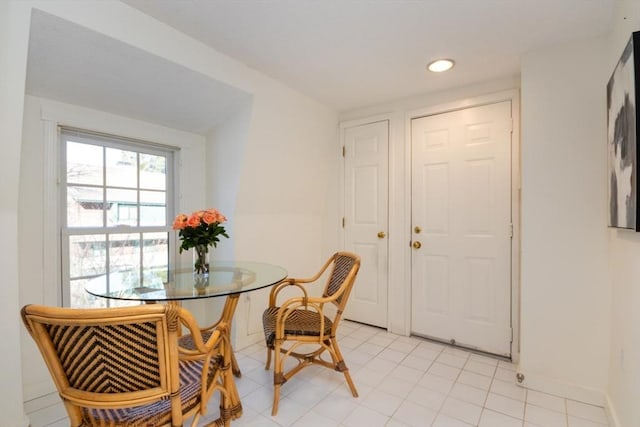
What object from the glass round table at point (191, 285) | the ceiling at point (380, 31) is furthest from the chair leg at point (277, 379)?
the ceiling at point (380, 31)

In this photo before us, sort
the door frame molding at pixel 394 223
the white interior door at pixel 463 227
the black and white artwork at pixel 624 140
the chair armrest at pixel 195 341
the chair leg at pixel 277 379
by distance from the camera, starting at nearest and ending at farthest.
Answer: the chair armrest at pixel 195 341 → the black and white artwork at pixel 624 140 → the chair leg at pixel 277 379 → the white interior door at pixel 463 227 → the door frame molding at pixel 394 223

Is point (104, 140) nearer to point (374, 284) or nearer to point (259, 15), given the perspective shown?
point (259, 15)

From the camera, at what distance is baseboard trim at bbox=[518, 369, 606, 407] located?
1.85 m

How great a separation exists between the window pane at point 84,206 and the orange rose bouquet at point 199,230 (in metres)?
0.85

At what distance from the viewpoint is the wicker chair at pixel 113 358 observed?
902mm

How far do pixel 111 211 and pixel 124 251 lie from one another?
1.08 ft

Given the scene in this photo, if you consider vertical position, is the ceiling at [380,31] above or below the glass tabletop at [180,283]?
above

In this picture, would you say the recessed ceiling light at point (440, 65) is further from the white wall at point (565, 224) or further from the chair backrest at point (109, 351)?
the chair backrest at point (109, 351)

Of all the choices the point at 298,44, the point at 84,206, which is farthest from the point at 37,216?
the point at 298,44

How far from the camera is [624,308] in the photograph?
5.14 feet

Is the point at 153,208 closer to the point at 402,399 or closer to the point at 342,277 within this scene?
the point at 342,277

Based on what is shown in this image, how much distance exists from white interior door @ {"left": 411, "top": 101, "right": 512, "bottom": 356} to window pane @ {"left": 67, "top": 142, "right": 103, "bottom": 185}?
104 inches

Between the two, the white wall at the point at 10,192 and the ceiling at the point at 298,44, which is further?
the ceiling at the point at 298,44

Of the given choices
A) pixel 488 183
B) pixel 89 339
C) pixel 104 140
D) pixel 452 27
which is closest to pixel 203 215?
pixel 89 339
